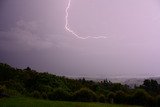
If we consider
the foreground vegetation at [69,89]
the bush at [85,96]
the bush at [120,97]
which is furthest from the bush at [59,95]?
the bush at [120,97]

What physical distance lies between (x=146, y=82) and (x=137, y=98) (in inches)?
607

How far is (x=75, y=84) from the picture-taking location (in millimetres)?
61656

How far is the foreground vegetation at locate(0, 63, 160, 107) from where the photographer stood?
3669cm

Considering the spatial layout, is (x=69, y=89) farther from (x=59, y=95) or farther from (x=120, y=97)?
(x=120, y=97)

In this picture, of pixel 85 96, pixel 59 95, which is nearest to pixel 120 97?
pixel 85 96

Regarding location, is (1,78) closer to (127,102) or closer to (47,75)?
(47,75)

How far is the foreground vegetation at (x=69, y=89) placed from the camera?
36.7m

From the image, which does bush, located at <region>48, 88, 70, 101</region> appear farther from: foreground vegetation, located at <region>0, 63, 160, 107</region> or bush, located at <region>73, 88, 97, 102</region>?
bush, located at <region>73, 88, 97, 102</region>

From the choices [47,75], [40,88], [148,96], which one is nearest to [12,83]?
[40,88]

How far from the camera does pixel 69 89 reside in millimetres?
53219

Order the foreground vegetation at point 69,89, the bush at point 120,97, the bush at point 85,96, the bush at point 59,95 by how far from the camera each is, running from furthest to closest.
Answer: the bush at point 59,95, the bush at point 85,96, the bush at point 120,97, the foreground vegetation at point 69,89

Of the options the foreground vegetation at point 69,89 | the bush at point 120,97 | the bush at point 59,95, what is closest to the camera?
the foreground vegetation at point 69,89

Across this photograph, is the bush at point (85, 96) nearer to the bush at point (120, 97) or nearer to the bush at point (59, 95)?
the bush at point (59, 95)

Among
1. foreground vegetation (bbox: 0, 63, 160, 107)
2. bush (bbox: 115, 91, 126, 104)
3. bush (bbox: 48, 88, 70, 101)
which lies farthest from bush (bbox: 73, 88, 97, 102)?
bush (bbox: 115, 91, 126, 104)
